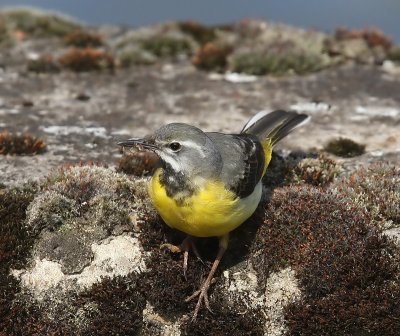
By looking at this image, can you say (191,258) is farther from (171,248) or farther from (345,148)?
(345,148)

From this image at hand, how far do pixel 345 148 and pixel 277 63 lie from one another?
21.6 feet

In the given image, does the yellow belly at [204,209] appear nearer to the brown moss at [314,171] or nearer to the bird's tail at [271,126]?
the bird's tail at [271,126]

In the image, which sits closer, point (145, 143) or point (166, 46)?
point (145, 143)

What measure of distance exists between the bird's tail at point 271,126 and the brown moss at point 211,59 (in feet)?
26.2

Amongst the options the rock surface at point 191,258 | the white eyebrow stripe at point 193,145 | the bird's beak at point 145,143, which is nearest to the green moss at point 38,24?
the rock surface at point 191,258

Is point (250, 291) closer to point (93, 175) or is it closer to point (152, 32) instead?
point (93, 175)

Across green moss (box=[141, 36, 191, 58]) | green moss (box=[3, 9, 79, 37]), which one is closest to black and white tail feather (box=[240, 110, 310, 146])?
green moss (box=[141, 36, 191, 58])

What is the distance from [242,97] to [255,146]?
7196 mm

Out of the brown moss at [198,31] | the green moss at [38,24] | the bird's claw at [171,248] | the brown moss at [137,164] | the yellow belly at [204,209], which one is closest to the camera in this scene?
the yellow belly at [204,209]

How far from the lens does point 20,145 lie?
1102 cm

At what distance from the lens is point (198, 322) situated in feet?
25.4

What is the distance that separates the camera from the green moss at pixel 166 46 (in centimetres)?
1973

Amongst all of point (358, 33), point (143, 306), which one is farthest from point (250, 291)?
point (358, 33)

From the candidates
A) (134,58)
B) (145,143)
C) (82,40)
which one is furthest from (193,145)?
(82,40)
